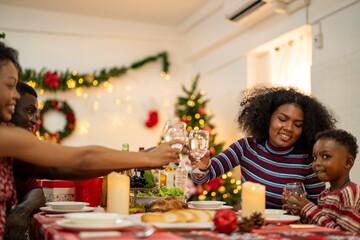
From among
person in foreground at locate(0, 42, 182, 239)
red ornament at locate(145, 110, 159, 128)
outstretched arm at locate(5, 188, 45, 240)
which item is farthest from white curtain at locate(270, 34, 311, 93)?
person in foreground at locate(0, 42, 182, 239)

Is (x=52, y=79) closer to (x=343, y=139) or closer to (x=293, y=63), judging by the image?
(x=293, y=63)

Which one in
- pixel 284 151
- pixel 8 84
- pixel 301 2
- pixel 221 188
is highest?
pixel 301 2

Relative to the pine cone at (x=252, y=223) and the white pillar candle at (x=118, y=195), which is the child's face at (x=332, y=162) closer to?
the pine cone at (x=252, y=223)

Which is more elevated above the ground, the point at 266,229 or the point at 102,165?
the point at 102,165

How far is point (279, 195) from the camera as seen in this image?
2150mm

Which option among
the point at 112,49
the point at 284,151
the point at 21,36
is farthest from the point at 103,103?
the point at 284,151

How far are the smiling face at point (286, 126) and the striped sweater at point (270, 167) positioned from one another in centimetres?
6

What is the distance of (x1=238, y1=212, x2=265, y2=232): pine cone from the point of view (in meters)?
1.25

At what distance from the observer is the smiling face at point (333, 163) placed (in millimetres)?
1706

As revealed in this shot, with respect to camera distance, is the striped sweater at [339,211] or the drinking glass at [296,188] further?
the drinking glass at [296,188]

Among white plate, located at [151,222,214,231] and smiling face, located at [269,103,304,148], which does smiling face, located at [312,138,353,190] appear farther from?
white plate, located at [151,222,214,231]

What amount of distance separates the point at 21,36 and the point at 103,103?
1489 mm

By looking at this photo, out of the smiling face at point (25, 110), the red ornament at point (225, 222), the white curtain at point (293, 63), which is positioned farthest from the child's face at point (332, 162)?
the white curtain at point (293, 63)

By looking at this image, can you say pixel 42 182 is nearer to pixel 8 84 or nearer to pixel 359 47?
pixel 8 84
